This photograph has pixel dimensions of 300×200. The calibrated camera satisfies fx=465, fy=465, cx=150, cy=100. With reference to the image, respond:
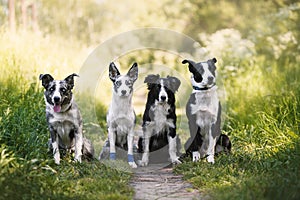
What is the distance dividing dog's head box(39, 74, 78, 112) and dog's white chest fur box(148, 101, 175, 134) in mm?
1219

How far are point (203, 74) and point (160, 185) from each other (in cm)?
167

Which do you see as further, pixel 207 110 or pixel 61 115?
pixel 207 110

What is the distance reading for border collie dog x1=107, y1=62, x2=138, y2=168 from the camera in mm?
6215

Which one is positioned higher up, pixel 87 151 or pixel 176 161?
pixel 87 151

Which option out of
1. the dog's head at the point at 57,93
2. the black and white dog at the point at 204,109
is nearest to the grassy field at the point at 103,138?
the black and white dog at the point at 204,109

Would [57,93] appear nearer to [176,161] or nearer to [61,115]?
[61,115]

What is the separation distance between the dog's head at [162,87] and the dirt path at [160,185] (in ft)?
3.17

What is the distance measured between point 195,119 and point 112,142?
3.91ft

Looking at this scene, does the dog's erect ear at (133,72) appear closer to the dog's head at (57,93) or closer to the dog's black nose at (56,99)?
the dog's head at (57,93)

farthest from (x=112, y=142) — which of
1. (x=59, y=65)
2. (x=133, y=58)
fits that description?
(x=133, y=58)

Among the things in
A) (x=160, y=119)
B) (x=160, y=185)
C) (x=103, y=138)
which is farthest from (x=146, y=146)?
(x=103, y=138)

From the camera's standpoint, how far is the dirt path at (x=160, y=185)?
4795 mm

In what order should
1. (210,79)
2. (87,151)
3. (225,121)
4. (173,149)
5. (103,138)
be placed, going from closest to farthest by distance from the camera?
(210,79) → (87,151) → (173,149) → (225,121) → (103,138)

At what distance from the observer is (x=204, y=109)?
6.28 m
